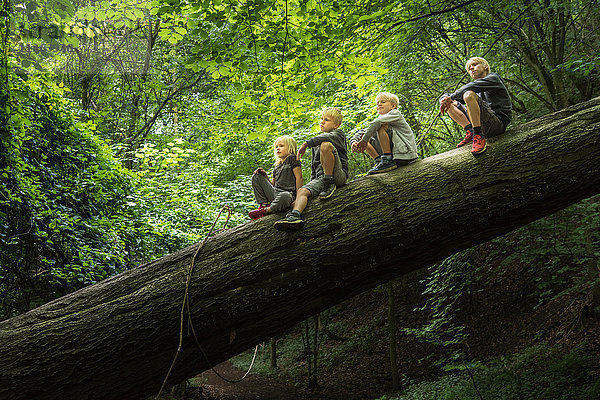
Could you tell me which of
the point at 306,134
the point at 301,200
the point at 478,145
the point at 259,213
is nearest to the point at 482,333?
the point at 306,134

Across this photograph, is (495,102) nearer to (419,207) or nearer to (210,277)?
(419,207)

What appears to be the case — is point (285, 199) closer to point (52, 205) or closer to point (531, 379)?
point (52, 205)

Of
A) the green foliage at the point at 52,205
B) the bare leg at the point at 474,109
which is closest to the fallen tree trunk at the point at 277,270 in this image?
the bare leg at the point at 474,109

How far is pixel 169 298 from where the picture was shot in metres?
2.73

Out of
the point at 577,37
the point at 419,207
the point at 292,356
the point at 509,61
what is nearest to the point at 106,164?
the point at 419,207

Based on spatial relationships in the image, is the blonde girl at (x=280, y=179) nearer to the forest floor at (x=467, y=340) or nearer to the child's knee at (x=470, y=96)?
the child's knee at (x=470, y=96)

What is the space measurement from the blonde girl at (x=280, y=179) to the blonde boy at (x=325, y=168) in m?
0.13

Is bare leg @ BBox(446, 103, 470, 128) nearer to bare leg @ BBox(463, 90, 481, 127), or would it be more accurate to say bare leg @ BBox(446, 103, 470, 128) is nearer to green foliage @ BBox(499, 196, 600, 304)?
bare leg @ BBox(463, 90, 481, 127)

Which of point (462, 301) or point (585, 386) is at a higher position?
point (585, 386)

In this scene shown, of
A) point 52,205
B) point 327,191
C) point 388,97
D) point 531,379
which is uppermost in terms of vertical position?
point 52,205

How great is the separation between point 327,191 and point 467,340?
8493 mm

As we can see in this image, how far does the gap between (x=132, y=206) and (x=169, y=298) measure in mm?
5421

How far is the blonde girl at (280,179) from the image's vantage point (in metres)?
3.70

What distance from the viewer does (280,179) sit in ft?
12.5
